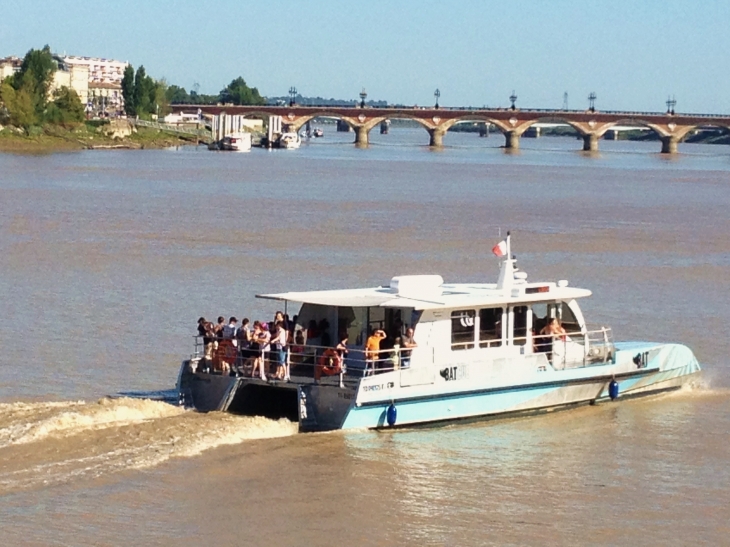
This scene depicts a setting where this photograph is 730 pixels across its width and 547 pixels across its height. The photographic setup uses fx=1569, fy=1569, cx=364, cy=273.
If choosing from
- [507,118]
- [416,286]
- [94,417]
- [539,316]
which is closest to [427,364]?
[416,286]

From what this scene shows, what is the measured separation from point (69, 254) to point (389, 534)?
1063 inches

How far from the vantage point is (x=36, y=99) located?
13712 cm

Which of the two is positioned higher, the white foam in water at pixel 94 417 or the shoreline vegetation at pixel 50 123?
the shoreline vegetation at pixel 50 123

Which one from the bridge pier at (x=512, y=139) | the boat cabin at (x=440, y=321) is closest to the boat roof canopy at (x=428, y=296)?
the boat cabin at (x=440, y=321)

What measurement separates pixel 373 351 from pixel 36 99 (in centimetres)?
12085

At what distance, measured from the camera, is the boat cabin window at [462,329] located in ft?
72.3

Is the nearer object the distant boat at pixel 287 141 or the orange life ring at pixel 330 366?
the orange life ring at pixel 330 366

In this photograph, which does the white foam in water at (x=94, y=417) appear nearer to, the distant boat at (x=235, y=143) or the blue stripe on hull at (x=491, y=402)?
the blue stripe on hull at (x=491, y=402)

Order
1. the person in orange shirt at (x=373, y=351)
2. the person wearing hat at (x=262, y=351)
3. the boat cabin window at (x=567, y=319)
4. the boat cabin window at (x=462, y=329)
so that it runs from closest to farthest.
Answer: the person in orange shirt at (x=373, y=351) → the person wearing hat at (x=262, y=351) → the boat cabin window at (x=462, y=329) → the boat cabin window at (x=567, y=319)

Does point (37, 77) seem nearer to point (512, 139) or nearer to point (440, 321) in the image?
point (512, 139)

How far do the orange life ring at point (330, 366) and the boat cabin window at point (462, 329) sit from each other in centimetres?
184

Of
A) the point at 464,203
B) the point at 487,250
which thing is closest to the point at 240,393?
the point at 487,250

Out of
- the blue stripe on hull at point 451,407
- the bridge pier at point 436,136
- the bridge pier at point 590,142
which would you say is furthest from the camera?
the bridge pier at point 436,136

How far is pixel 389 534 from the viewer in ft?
56.0
